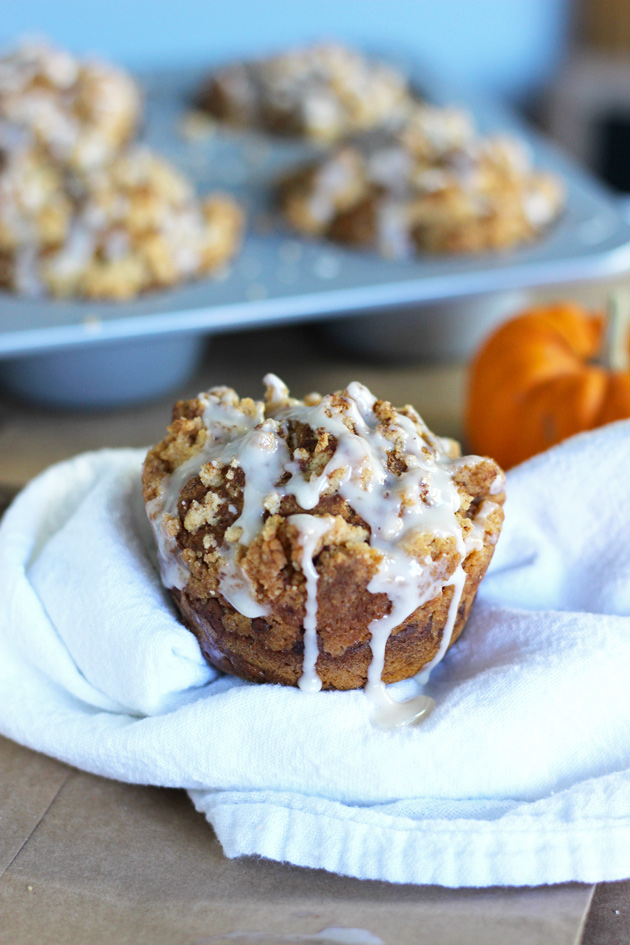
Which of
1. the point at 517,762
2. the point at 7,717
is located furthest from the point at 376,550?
the point at 7,717

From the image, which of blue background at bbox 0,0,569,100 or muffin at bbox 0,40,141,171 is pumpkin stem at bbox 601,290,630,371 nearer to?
muffin at bbox 0,40,141,171

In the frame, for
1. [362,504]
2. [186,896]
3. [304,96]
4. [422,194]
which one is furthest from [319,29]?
[186,896]

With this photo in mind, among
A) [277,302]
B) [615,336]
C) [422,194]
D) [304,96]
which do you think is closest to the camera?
[615,336]

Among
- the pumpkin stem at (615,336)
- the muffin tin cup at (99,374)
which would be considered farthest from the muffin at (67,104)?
the pumpkin stem at (615,336)

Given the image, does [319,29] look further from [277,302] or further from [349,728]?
[349,728]

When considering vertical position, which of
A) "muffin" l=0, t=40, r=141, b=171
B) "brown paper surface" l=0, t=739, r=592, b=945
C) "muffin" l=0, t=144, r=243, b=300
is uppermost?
"muffin" l=0, t=40, r=141, b=171

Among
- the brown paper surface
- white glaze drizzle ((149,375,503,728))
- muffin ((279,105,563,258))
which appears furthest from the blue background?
the brown paper surface
